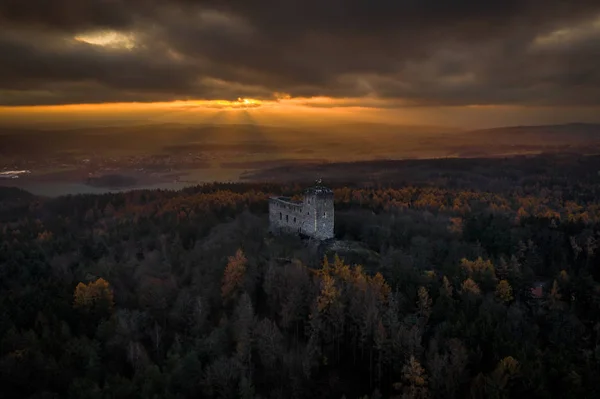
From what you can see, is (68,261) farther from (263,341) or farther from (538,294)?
(538,294)

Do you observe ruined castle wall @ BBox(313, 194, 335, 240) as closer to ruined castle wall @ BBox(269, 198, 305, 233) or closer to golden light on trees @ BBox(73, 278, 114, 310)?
ruined castle wall @ BBox(269, 198, 305, 233)

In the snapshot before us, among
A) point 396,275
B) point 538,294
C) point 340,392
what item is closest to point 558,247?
point 538,294

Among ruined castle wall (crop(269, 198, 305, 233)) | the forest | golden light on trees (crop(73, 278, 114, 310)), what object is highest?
ruined castle wall (crop(269, 198, 305, 233))

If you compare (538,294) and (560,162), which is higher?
(560,162)

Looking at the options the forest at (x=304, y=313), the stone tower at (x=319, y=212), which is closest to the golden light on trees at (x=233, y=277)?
the forest at (x=304, y=313)

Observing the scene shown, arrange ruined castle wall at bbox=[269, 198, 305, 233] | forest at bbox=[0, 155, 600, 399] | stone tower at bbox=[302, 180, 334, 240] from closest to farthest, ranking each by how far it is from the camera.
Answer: forest at bbox=[0, 155, 600, 399] → stone tower at bbox=[302, 180, 334, 240] → ruined castle wall at bbox=[269, 198, 305, 233]

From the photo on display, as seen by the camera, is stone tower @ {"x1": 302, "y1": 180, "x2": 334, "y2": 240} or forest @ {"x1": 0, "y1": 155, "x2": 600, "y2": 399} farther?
stone tower @ {"x1": 302, "y1": 180, "x2": 334, "y2": 240}

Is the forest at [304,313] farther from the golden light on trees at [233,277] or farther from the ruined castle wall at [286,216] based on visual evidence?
the ruined castle wall at [286,216]

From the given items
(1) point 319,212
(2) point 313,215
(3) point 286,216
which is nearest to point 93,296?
(2) point 313,215

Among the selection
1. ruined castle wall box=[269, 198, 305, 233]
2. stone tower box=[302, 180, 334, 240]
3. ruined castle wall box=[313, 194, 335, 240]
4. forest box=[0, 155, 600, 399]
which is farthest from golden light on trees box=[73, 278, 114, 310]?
ruined castle wall box=[269, 198, 305, 233]
